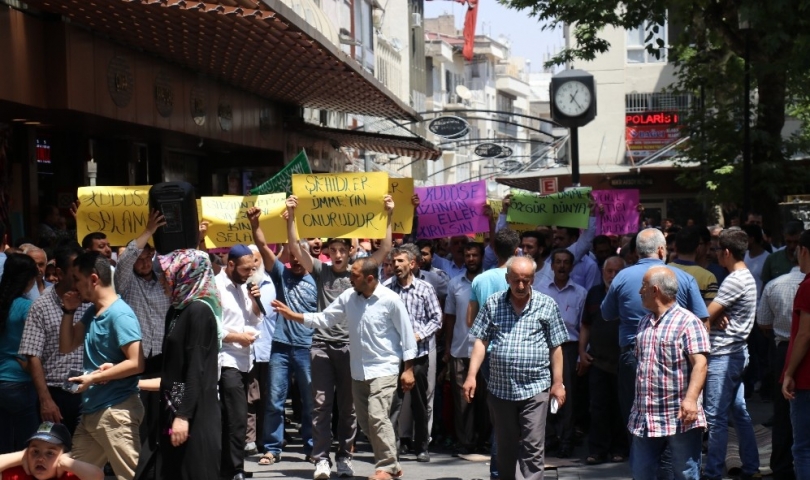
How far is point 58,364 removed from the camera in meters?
8.27

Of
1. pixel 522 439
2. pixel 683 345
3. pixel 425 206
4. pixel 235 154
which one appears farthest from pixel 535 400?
pixel 235 154

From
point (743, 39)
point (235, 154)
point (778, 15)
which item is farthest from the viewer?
point (235, 154)

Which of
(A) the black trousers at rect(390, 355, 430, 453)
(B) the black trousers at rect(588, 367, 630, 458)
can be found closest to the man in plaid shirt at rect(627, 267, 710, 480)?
(B) the black trousers at rect(588, 367, 630, 458)

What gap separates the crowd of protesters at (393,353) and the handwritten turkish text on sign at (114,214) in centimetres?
41

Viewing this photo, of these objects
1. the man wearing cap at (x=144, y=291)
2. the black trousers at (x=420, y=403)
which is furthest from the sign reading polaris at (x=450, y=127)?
the man wearing cap at (x=144, y=291)

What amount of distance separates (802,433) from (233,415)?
4.17 metres

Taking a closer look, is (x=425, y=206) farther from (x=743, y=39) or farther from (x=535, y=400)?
(x=743, y=39)

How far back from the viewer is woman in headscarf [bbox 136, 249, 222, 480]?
652cm

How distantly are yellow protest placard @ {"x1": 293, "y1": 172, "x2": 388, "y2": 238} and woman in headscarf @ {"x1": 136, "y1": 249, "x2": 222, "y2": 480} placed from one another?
4650 mm

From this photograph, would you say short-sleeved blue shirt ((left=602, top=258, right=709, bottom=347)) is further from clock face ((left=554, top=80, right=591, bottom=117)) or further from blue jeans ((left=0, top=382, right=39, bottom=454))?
clock face ((left=554, top=80, right=591, bottom=117))

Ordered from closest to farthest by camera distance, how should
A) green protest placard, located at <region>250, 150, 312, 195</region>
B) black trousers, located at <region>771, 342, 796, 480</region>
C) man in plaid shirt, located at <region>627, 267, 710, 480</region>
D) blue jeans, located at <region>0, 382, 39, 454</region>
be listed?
man in plaid shirt, located at <region>627, 267, 710, 480</region>, blue jeans, located at <region>0, 382, 39, 454</region>, black trousers, located at <region>771, 342, 796, 480</region>, green protest placard, located at <region>250, 150, 312, 195</region>

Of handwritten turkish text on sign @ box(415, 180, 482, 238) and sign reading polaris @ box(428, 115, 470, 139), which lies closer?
handwritten turkish text on sign @ box(415, 180, 482, 238)

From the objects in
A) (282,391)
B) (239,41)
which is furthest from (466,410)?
(239,41)

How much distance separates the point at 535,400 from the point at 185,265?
3.11 m
